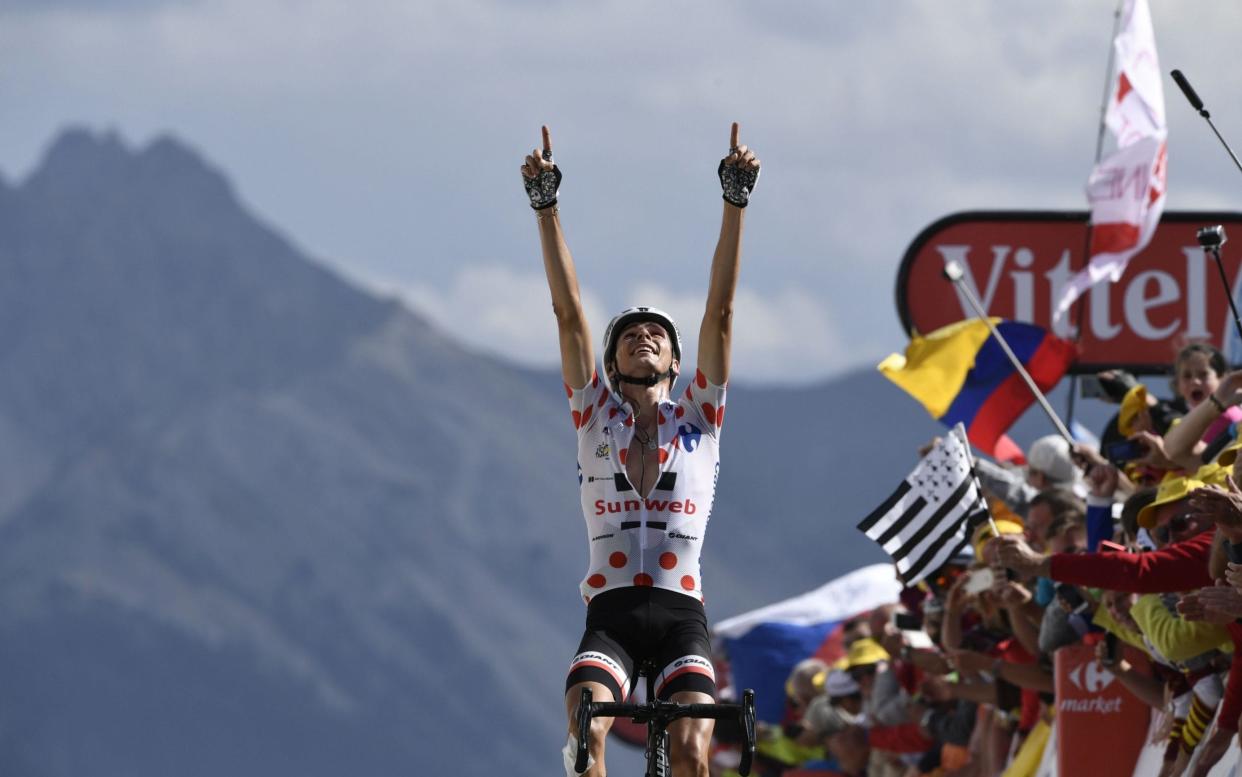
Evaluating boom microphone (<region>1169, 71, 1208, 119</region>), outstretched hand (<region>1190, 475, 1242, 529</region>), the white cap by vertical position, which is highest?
boom microphone (<region>1169, 71, 1208, 119</region>)

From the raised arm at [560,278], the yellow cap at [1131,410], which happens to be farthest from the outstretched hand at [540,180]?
the yellow cap at [1131,410]

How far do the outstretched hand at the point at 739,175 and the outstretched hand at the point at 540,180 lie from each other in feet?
2.26

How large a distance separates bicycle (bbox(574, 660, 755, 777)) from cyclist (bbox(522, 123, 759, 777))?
87 cm

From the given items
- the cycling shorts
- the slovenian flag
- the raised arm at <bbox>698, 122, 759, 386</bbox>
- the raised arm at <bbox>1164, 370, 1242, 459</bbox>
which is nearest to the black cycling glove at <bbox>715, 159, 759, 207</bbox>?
the raised arm at <bbox>698, 122, 759, 386</bbox>

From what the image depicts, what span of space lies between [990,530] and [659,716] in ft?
21.5

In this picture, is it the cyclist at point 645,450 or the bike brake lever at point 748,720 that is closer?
the bike brake lever at point 748,720

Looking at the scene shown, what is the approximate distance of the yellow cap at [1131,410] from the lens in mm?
13672

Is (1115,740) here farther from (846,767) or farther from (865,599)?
(865,599)

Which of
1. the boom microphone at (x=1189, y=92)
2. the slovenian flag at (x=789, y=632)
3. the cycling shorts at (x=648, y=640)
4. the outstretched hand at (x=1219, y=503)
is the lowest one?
the cycling shorts at (x=648, y=640)

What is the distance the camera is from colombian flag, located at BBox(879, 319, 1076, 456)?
747 inches

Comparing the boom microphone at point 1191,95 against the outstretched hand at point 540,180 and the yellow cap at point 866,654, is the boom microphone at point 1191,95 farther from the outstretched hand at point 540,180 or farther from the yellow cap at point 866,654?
the yellow cap at point 866,654

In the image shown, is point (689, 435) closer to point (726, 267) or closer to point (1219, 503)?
point (726, 267)

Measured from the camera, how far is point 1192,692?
1209 cm

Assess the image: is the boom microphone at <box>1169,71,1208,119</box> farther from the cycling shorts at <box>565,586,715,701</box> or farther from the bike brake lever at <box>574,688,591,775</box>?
the bike brake lever at <box>574,688,591,775</box>
